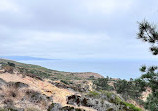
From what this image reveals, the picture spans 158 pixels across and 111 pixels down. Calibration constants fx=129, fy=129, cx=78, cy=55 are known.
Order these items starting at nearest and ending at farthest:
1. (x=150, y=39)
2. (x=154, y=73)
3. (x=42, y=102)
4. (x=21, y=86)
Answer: (x=150, y=39) → (x=154, y=73) → (x=42, y=102) → (x=21, y=86)

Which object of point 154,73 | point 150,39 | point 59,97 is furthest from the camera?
point 59,97

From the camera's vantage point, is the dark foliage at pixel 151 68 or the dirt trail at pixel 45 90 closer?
the dark foliage at pixel 151 68

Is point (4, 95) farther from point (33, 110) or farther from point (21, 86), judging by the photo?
point (33, 110)

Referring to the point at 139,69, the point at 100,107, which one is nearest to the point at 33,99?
the point at 100,107

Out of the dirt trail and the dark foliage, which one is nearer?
the dark foliage

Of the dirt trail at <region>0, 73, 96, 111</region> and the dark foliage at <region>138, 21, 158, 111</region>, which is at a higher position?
the dark foliage at <region>138, 21, 158, 111</region>

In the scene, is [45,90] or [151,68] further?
[45,90]

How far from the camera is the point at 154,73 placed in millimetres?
8516

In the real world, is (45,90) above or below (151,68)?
below

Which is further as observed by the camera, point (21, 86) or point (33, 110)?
point (21, 86)

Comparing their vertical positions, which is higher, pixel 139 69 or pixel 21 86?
pixel 139 69

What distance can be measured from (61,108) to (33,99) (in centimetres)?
240

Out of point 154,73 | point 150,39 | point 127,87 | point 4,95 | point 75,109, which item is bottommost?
point 127,87

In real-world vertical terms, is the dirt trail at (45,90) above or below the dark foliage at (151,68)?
below
